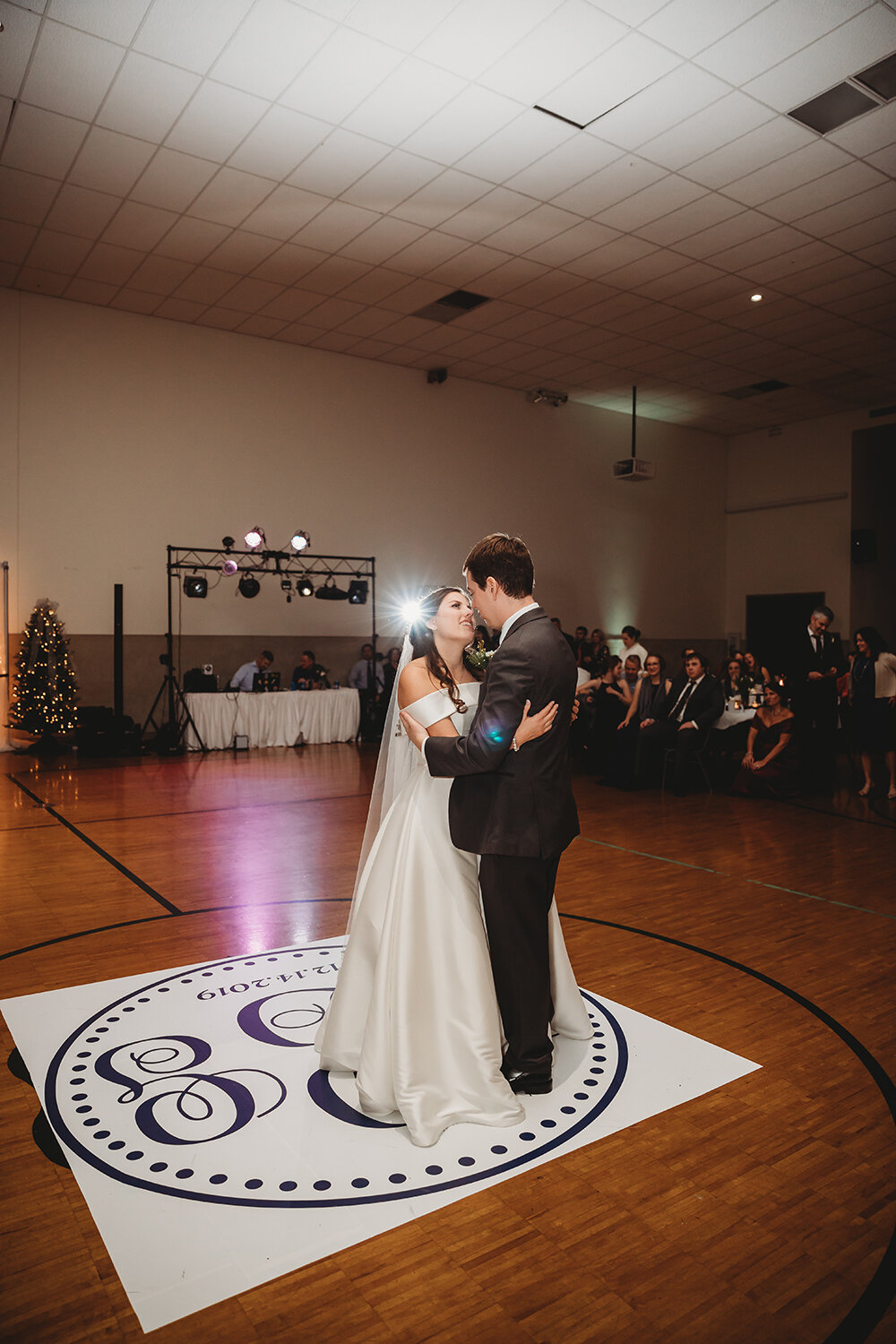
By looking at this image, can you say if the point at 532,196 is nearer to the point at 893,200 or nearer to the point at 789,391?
the point at 893,200

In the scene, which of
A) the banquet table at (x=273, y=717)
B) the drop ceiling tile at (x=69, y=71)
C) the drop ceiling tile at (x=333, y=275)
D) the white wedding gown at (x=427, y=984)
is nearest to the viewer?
the white wedding gown at (x=427, y=984)

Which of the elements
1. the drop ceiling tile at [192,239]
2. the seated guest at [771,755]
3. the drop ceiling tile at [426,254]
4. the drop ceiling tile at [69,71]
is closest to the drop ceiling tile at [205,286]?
the drop ceiling tile at [192,239]

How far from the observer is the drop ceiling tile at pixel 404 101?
20.1 ft

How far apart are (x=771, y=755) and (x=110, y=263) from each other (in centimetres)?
819

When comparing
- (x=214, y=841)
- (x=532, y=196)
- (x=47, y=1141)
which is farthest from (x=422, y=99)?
(x=47, y=1141)

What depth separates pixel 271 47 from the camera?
5.84 meters

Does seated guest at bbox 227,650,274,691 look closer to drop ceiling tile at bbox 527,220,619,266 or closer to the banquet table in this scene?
the banquet table

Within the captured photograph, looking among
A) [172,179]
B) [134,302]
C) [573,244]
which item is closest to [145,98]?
[172,179]

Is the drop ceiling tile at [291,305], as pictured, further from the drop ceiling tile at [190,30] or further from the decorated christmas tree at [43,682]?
the decorated christmas tree at [43,682]

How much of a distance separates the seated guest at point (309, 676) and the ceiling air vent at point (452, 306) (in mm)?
4526

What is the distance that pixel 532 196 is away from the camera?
7809 mm

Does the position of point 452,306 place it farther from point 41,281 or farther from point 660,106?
point 41,281

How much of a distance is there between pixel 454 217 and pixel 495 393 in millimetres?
5653

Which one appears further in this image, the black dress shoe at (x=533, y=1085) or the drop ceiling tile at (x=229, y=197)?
the drop ceiling tile at (x=229, y=197)
